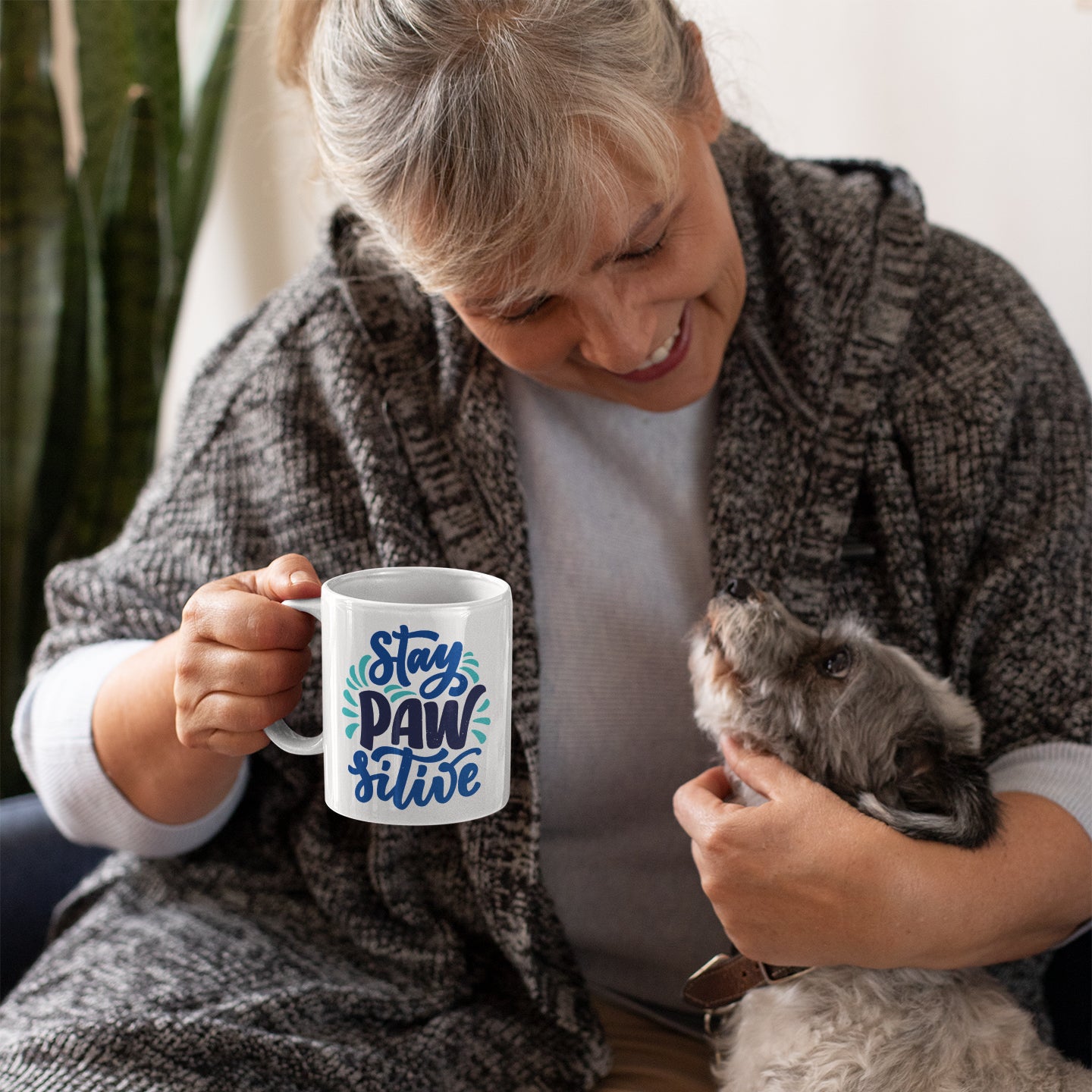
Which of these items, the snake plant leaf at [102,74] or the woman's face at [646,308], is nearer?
the woman's face at [646,308]

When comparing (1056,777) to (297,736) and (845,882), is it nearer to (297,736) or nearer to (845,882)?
(845,882)

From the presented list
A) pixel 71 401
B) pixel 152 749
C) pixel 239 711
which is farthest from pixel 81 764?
pixel 71 401

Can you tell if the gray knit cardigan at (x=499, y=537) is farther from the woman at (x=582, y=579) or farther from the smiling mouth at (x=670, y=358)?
the smiling mouth at (x=670, y=358)

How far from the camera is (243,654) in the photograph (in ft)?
2.39

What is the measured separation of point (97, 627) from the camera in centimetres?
112

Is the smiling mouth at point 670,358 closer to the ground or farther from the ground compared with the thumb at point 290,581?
farther from the ground

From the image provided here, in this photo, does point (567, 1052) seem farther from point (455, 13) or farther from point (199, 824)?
point (455, 13)

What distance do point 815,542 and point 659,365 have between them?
0.77ft

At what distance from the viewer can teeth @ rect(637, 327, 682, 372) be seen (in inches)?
38.7

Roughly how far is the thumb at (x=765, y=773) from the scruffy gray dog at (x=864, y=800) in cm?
4

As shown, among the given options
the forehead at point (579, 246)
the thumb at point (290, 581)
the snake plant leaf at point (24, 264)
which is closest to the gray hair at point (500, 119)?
the forehead at point (579, 246)

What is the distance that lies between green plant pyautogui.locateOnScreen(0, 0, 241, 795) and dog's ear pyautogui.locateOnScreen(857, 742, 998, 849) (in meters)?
1.41

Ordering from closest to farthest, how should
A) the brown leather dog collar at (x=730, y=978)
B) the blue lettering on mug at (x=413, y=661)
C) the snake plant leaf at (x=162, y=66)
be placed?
the blue lettering on mug at (x=413, y=661)
the brown leather dog collar at (x=730, y=978)
the snake plant leaf at (x=162, y=66)

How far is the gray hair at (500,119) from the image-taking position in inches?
31.0
